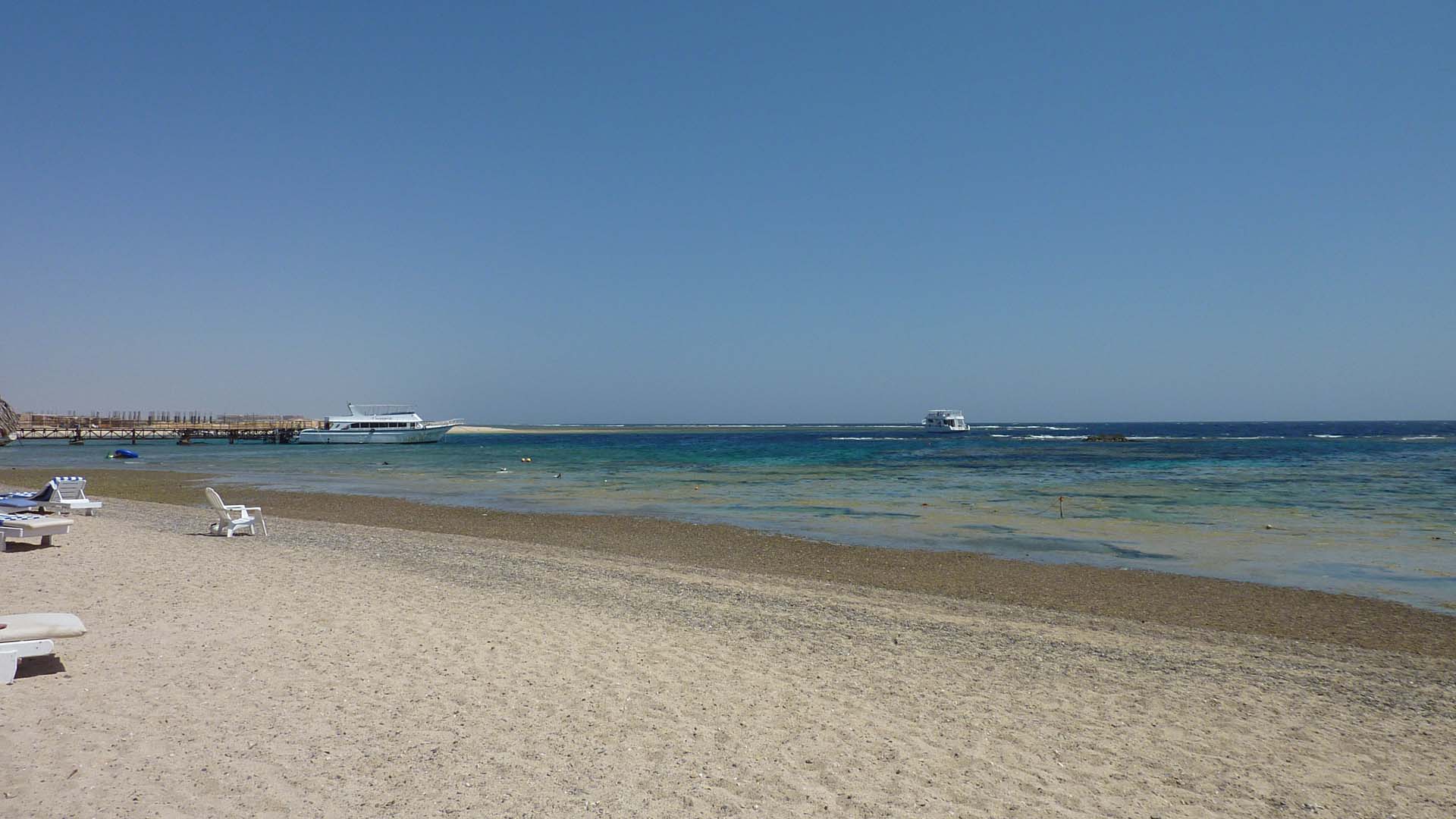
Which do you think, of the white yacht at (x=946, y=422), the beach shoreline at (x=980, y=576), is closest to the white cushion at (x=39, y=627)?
the beach shoreline at (x=980, y=576)

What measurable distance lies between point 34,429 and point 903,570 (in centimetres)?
11075

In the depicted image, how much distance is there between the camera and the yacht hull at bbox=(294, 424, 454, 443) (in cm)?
7619

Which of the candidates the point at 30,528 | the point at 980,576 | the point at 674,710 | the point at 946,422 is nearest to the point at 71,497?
the point at 30,528

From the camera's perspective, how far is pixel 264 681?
229 inches

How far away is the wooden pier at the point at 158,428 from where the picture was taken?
8656 centimetres

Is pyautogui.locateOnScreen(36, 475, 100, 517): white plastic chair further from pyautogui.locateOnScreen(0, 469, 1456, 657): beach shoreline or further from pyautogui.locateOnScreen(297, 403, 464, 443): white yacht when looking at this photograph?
pyautogui.locateOnScreen(297, 403, 464, 443): white yacht

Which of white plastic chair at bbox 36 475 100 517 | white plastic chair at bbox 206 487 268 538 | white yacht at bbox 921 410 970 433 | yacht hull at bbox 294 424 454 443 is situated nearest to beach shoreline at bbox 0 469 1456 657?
white plastic chair at bbox 206 487 268 538

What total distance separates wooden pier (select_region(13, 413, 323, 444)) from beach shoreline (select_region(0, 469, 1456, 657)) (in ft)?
248

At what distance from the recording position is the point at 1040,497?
82.5ft

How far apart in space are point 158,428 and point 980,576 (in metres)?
117

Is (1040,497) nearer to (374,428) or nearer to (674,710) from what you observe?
(674,710)

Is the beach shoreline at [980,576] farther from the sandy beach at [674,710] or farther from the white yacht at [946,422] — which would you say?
the white yacht at [946,422]

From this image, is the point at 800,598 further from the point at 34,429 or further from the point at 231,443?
the point at 34,429

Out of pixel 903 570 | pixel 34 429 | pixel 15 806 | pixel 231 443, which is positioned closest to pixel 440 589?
pixel 15 806
